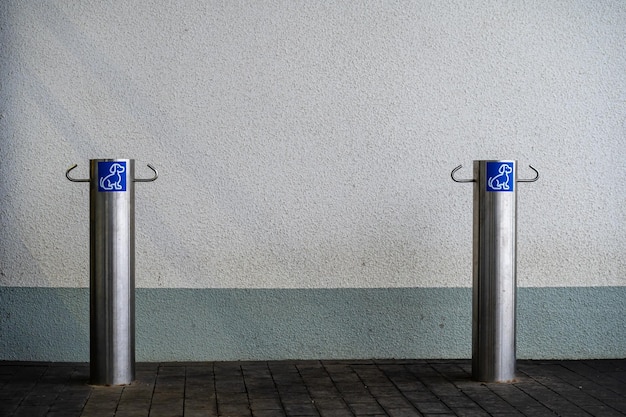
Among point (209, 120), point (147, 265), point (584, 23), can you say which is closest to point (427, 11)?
point (584, 23)

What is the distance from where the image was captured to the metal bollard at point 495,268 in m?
4.74

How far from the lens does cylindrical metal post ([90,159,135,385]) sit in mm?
4594

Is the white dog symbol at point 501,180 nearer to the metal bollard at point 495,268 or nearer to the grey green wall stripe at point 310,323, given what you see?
the metal bollard at point 495,268

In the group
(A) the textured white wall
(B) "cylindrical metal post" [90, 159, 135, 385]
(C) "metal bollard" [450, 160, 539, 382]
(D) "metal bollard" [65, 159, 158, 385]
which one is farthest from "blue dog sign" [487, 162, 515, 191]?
(B) "cylindrical metal post" [90, 159, 135, 385]

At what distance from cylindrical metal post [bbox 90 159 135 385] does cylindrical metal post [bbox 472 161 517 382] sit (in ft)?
6.54

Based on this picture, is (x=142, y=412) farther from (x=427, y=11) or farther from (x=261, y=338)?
(x=427, y=11)

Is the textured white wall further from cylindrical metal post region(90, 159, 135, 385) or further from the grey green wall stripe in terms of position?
cylindrical metal post region(90, 159, 135, 385)

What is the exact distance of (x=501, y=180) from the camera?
4719mm

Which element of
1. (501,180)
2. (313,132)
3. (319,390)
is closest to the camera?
(319,390)

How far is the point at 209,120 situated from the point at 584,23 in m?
2.50

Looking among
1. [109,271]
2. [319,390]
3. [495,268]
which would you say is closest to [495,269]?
[495,268]

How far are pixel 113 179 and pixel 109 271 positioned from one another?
0.51m

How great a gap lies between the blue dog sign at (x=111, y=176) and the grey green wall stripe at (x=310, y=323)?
91 centimetres

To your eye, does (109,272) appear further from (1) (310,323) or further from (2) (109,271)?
(1) (310,323)
